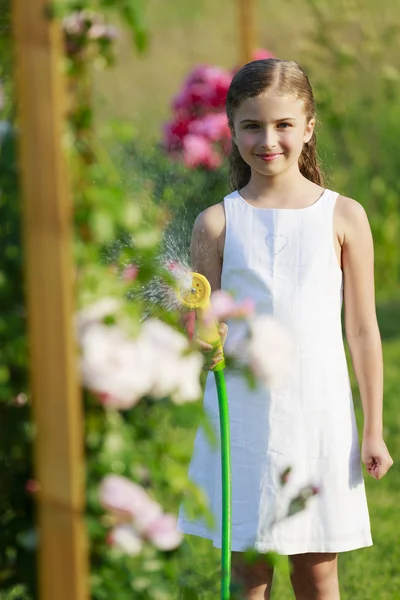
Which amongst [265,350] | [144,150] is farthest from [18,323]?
[144,150]

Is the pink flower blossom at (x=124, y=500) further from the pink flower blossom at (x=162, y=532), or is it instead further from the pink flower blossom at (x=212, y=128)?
the pink flower blossom at (x=212, y=128)

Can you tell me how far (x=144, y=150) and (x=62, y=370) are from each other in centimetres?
511

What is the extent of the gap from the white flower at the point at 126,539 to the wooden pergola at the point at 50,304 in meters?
0.09

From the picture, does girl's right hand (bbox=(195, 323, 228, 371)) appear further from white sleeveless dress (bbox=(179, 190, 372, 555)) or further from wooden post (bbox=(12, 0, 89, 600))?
wooden post (bbox=(12, 0, 89, 600))

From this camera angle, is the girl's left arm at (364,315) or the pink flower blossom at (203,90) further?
the pink flower blossom at (203,90)

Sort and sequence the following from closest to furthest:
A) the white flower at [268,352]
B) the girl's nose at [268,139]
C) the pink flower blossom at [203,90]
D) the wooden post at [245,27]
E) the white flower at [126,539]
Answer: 1. the white flower at [126,539]
2. the white flower at [268,352]
3. the girl's nose at [268,139]
4. the pink flower blossom at [203,90]
5. the wooden post at [245,27]

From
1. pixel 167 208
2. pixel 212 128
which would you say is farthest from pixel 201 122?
pixel 167 208

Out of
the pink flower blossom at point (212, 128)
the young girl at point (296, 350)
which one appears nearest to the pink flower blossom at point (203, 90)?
the pink flower blossom at point (212, 128)

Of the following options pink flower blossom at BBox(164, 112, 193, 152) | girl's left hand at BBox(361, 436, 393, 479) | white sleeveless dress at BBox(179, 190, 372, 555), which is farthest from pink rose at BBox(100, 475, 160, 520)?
pink flower blossom at BBox(164, 112, 193, 152)

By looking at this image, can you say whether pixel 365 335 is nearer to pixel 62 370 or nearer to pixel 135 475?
pixel 135 475

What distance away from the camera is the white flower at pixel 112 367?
150 cm

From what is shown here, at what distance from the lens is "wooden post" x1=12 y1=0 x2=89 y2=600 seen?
1.43m

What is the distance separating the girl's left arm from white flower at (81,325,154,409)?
1173 mm

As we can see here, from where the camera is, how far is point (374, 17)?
9.37m
